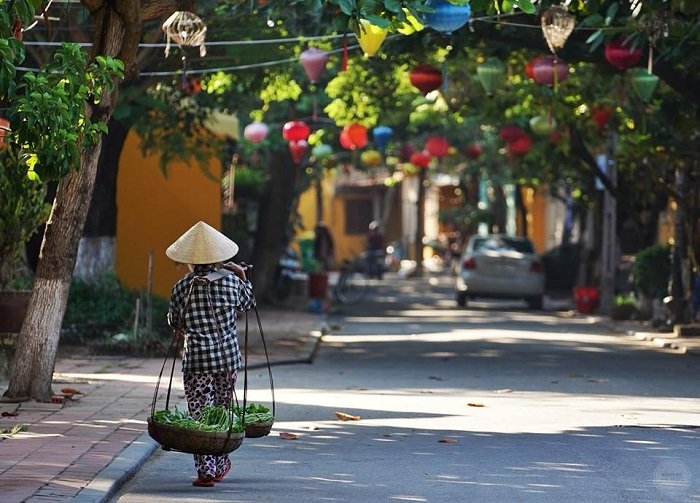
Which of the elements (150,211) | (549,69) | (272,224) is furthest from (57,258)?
(272,224)

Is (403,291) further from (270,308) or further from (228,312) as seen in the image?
(228,312)

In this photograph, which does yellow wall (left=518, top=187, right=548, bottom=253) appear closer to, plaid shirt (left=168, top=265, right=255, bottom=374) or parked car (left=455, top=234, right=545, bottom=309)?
parked car (left=455, top=234, right=545, bottom=309)

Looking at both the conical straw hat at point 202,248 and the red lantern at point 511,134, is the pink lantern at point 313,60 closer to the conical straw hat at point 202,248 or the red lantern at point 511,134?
the red lantern at point 511,134

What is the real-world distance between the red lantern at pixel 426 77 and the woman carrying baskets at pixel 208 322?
1100cm

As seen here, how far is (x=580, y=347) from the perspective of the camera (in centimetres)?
2234

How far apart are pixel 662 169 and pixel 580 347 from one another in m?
6.62

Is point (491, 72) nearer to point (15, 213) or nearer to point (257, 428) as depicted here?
point (15, 213)

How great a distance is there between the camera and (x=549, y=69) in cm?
1947

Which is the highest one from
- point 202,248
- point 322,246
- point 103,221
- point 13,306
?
point 103,221

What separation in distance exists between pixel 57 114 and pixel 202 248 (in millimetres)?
1724

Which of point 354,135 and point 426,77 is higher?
point 426,77

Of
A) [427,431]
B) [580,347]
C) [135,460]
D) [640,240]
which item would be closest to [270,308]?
[640,240]

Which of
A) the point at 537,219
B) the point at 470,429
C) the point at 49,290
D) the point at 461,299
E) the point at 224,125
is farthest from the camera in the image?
the point at 537,219

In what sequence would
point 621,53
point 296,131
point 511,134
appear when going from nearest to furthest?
point 621,53, point 296,131, point 511,134
